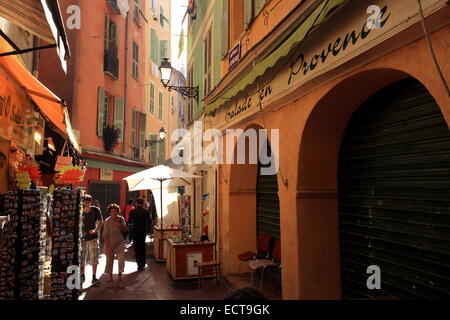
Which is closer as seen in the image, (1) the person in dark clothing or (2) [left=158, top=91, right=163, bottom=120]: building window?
(1) the person in dark clothing

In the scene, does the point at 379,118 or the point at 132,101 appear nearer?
the point at 379,118

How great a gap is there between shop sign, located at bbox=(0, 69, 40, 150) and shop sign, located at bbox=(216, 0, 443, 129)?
4312 mm

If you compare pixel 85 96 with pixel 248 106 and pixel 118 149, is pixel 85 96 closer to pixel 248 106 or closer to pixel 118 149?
pixel 118 149

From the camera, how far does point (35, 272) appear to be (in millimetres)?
5035

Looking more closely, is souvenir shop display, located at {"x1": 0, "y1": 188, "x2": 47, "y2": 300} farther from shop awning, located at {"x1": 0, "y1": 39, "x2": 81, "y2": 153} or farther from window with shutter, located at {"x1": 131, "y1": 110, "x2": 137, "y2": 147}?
window with shutter, located at {"x1": 131, "y1": 110, "x2": 137, "y2": 147}

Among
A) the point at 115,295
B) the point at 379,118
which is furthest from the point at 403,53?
the point at 115,295

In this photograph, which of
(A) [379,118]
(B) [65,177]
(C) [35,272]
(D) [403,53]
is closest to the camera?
(D) [403,53]

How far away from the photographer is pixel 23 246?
4.97m

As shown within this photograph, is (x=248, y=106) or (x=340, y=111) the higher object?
(x=248, y=106)

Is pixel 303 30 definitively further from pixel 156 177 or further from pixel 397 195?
pixel 156 177

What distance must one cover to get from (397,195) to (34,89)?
20.0 ft

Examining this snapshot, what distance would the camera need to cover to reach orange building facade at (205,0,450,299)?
10.7 ft

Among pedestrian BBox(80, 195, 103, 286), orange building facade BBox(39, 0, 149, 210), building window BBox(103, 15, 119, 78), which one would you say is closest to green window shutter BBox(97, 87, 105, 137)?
orange building facade BBox(39, 0, 149, 210)
